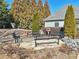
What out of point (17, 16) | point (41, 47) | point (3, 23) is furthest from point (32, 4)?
point (41, 47)

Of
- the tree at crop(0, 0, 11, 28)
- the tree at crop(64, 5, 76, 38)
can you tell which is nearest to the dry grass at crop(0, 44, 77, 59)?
the tree at crop(64, 5, 76, 38)

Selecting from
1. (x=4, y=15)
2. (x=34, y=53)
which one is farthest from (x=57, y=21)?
(x=34, y=53)

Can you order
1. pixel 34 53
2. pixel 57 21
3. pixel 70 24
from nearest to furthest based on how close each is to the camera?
pixel 34 53 < pixel 70 24 < pixel 57 21

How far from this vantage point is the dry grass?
1580 centimetres

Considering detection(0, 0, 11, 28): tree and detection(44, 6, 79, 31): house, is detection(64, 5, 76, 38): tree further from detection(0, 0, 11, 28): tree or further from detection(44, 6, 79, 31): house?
detection(0, 0, 11, 28): tree

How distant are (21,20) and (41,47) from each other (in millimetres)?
22925

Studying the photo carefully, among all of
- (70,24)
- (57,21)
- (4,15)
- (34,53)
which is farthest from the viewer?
(4,15)

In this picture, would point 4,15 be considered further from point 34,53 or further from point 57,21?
point 34,53

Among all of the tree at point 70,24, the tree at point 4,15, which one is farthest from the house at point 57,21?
the tree at point 4,15

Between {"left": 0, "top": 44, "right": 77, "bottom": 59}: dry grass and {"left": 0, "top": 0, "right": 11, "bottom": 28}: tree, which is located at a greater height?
{"left": 0, "top": 0, "right": 11, "bottom": 28}: tree

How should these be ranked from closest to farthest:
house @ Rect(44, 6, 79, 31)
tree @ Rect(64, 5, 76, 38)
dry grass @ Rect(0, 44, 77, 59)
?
dry grass @ Rect(0, 44, 77, 59)
tree @ Rect(64, 5, 76, 38)
house @ Rect(44, 6, 79, 31)

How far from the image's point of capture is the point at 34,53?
16.3m

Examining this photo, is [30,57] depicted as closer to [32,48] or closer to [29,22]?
[32,48]

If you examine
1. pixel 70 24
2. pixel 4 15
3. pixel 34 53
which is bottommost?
pixel 34 53
